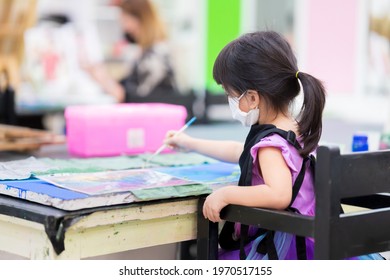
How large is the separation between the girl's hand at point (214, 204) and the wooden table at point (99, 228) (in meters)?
0.04

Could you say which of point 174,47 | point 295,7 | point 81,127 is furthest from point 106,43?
point 81,127

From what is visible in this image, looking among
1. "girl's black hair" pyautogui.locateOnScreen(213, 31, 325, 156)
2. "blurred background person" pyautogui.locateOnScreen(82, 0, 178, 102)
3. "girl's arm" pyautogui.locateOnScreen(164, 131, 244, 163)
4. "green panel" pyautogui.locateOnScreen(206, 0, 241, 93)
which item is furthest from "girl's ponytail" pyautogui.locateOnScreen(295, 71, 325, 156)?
"green panel" pyautogui.locateOnScreen(206, 0, 241, 93)

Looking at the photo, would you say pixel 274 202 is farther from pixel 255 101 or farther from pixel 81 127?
pixel 81 127

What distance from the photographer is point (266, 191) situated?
1.24m

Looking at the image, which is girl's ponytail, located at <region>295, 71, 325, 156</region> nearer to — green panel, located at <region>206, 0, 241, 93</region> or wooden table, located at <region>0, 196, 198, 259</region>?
wooden table, located at <region>0, 196, 198, 259</region>

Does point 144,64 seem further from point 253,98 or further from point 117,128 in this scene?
point 253,98

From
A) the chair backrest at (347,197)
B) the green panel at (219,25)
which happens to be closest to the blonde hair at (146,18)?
the green panel at (219,25)

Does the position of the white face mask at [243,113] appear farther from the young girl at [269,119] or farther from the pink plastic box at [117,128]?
the pink plastic box at [117,128]

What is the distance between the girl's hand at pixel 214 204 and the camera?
1.29 m

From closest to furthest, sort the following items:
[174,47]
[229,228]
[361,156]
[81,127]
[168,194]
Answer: [361,156] < [168,194] < [229,228] < [81,127] < [174,47]

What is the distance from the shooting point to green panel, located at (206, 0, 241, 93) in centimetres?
550

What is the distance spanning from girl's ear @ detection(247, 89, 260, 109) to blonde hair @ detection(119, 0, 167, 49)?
2.61 m
